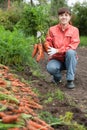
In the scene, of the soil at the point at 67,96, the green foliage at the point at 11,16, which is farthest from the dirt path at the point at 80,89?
the green foliage at the point at 11,16

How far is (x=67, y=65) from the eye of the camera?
21.0ft

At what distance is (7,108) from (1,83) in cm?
137

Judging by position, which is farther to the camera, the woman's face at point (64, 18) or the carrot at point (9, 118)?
→ the woman's face at point (64, 18)

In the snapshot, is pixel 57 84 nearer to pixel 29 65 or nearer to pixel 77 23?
pixel 29 65

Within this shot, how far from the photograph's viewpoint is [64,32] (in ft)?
21.2

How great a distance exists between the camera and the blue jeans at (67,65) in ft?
20.7

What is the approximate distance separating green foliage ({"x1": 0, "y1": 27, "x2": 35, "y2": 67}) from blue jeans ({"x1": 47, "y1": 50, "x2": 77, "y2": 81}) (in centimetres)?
45

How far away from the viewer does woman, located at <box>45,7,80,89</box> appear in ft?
20.7

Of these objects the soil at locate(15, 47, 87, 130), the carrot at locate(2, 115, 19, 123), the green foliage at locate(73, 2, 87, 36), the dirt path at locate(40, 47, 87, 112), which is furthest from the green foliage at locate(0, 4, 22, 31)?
the carrot at locate(2, 115, 19, 123)

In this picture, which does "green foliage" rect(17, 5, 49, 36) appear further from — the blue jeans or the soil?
the blue jeans

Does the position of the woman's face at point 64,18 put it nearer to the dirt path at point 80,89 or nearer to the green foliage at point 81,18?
the dirt path at point 80,89

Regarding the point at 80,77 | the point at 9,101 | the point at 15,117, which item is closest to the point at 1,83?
the point at 9,101

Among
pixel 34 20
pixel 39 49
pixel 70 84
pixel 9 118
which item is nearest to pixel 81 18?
pixel 34 20

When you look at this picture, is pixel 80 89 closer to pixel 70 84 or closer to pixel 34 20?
pixel 70 84
